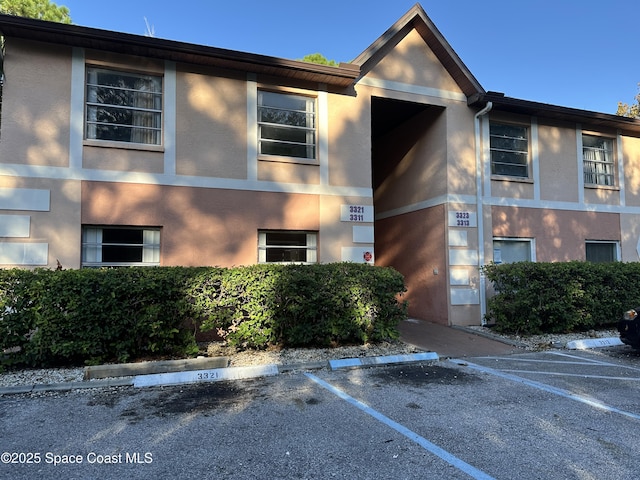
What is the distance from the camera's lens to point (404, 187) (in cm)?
1269

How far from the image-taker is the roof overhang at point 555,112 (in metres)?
11.0

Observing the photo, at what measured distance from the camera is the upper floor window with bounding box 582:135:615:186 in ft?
42.1

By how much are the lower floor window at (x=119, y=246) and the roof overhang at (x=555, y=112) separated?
29.0 feet

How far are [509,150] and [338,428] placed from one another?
10166 mm

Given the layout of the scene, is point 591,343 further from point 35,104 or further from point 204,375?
point 35,104

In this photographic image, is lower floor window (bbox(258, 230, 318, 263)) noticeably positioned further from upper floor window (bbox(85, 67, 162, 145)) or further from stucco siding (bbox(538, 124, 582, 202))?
stucco siding (bbox(538, 124, 582, 202))

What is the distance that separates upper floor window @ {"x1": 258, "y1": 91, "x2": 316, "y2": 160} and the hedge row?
3.25 meters

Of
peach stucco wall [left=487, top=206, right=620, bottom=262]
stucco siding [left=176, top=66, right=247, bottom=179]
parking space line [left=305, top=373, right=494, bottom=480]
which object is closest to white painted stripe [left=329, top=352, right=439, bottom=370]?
parking space line [left=305, top=373, right=494, bottom=480]

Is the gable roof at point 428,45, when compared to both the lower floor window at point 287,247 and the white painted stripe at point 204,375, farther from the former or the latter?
the white painted stripe at point 204,375

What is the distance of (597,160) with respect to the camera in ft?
42.5

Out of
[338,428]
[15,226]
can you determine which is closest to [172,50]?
[15,226]

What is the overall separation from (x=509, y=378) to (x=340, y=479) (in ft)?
13.7

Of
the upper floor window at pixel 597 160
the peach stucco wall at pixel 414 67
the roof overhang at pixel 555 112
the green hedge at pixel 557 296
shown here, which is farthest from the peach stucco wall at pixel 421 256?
the upper floor window at pixel 597 160

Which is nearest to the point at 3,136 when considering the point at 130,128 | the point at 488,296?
the point at 130,128
